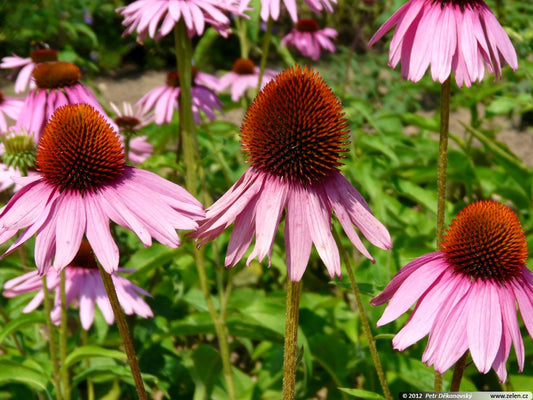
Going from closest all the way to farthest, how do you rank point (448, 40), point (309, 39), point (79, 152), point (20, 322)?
point (79, 152) < point (448, 40) < point (20, 322) < point (309, 39)

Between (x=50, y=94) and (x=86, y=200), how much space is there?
0.79 metres

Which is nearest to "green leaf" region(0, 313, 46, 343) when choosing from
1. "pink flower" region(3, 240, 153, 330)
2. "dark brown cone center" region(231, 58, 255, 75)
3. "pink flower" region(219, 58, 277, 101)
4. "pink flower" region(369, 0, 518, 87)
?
"pink flower" region(3, 240, 153, 330)

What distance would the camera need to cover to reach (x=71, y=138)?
1143 millimetres

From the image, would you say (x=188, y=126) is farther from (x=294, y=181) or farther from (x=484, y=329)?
(x=484, y=329)

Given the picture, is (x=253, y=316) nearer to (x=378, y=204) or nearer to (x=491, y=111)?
(x=378, y=204)

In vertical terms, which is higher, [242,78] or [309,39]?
[309,39]

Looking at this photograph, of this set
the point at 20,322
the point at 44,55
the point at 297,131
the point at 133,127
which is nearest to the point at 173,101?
the point at 133,127

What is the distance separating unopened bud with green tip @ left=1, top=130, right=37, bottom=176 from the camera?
1.56 m

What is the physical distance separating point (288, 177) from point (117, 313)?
0.35m

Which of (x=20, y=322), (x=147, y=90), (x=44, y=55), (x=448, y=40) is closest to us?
(x=448, y=40)

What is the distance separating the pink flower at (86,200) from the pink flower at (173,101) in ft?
3.75

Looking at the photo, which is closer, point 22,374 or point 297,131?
point 297,131

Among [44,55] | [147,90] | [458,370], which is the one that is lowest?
[147,90]

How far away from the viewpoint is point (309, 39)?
3.70m
